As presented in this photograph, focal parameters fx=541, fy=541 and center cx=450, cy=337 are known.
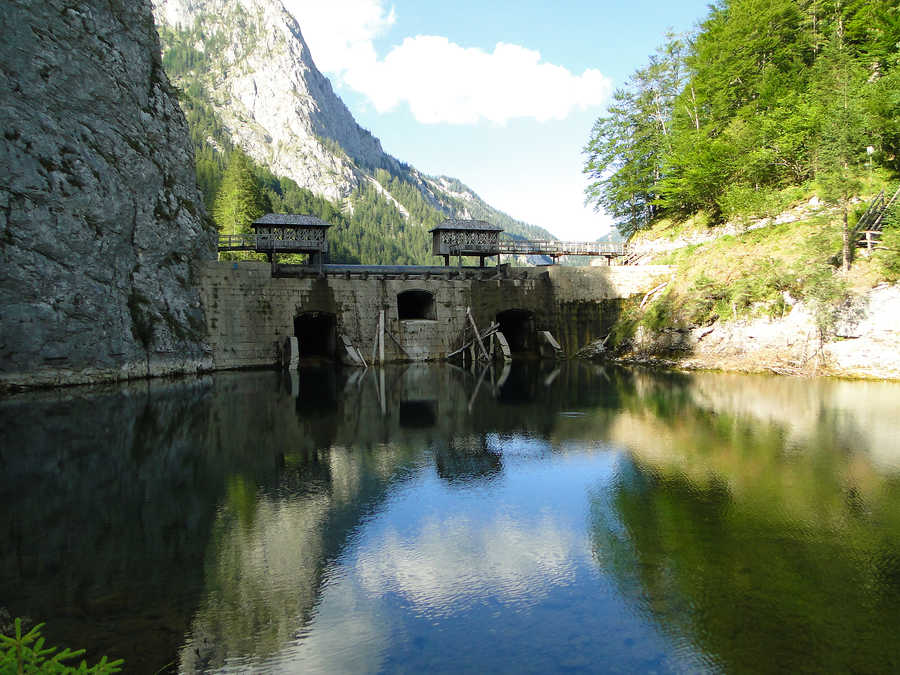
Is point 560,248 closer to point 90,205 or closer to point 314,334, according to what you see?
point 314,334

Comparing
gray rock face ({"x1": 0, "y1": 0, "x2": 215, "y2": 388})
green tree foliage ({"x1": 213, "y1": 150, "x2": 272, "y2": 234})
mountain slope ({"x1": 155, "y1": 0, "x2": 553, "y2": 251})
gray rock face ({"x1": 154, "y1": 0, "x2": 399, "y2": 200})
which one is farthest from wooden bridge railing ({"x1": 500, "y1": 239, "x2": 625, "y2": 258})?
gray rock face ({"x1": 154, "y1": 0, "x2": 399, "y2": 200})

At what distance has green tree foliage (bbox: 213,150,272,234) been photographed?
5478cm

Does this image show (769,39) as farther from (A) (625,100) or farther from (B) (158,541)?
(B) (158,541)

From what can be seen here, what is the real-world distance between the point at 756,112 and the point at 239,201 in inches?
1821

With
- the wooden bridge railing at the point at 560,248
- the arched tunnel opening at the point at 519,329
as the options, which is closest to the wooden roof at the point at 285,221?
the wooden bridge railing at the point at 560,248

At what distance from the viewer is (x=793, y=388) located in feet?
66.2

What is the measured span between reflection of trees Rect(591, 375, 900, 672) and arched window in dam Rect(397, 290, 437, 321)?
2335 cm

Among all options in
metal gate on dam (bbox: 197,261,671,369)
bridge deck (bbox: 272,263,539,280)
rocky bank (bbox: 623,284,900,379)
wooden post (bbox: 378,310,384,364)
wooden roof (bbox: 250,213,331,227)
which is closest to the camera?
rocky bank (bbox: 623,284,900,379)

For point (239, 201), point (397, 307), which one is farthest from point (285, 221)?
point (239, 201)

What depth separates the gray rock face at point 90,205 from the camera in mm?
20531

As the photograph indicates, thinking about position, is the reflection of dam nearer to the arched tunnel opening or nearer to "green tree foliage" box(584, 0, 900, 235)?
the arched tunnel opening

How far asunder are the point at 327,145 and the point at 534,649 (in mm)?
160850

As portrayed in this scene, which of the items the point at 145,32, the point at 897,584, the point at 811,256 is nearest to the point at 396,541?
the point at 897,584

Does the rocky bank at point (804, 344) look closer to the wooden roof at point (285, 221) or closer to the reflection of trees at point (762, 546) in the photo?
the reflection of trees at point (762, 546)
